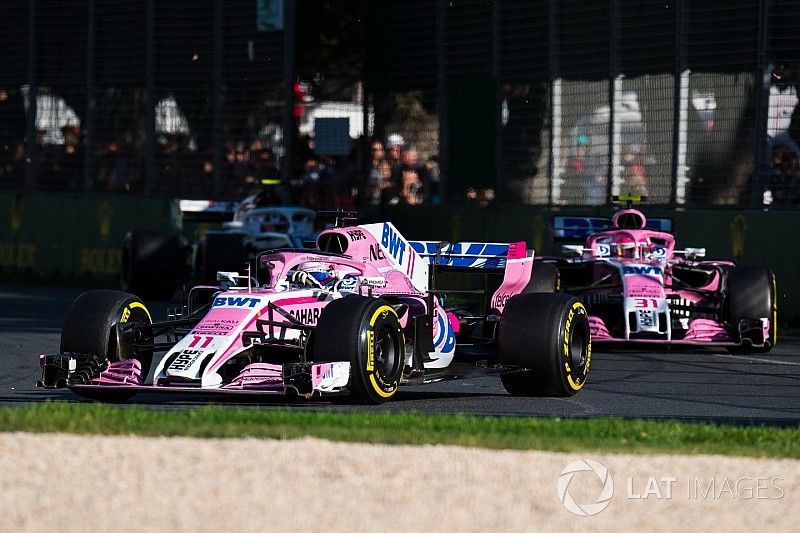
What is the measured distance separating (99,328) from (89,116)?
57.2 ft

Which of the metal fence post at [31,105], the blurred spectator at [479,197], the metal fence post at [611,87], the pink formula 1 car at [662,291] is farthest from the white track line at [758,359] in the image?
the metal fence post at [31,105]

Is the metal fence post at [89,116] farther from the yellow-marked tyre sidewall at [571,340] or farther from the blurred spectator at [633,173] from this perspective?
the yellow-marked tyre sidewall at [571,340]

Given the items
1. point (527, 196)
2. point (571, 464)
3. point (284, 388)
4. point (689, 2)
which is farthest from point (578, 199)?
point (571, 464)

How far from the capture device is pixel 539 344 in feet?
37.0

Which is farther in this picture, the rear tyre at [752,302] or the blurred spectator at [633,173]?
the blurred spectator at [633,173]

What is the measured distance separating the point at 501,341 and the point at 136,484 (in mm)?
4939

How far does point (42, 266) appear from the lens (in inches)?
1072

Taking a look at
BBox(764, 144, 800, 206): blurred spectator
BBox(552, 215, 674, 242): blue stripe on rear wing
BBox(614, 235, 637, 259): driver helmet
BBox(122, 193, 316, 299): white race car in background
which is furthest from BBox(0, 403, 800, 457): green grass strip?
BBox(122, 193, 316, 299): white race car in background

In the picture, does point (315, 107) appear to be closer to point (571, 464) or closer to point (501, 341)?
point (501, 341)

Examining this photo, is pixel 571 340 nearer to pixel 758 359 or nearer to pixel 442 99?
pixel 758 359

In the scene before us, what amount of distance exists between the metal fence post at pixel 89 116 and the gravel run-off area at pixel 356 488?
1993cm

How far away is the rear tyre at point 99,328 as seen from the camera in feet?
35.7
